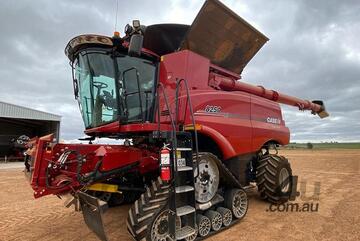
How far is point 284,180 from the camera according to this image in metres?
6.79

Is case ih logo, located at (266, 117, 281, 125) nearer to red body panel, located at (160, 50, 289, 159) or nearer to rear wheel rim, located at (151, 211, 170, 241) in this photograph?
red body panel, located at (160, 50, 289, 159)

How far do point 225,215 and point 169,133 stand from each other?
5.45 ft

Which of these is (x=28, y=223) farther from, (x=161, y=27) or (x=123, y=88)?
(x=161, y=27)

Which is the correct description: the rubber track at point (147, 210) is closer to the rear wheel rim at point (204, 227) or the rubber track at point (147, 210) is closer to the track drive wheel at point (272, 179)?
the rear wheel rim at point (204, 227)

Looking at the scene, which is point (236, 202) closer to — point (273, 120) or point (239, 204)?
point (239, 204)

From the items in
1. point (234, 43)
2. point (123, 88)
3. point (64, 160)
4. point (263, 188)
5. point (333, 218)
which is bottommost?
point (333, 218)

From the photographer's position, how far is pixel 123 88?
16.0 ft

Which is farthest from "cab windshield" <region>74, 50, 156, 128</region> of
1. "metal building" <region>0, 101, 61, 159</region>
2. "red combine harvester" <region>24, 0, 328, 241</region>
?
"metal building" <region>0, 101, 61, 159</region>

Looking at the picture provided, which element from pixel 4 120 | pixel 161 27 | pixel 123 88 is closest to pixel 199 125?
pixel 123 88

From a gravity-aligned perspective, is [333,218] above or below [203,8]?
below

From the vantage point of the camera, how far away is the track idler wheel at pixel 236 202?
5.06 metres

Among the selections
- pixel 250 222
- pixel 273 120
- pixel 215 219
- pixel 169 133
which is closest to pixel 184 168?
pixel 169 133

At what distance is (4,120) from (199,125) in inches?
1125

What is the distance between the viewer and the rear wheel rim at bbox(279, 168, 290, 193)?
262 inches
